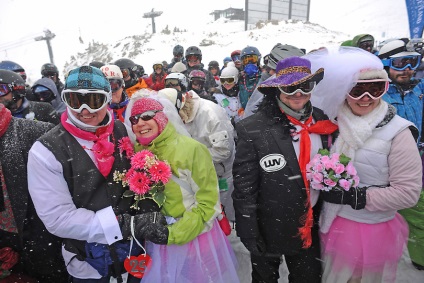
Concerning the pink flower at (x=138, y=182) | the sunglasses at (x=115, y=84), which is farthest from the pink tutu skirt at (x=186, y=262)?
the sunglasses at (x=115, y=84)

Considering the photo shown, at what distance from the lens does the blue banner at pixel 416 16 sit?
8.35 meters

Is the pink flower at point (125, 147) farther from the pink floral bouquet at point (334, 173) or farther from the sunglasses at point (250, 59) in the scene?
the sunglasses at point (250, 59)

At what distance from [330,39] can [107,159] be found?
29.9 m

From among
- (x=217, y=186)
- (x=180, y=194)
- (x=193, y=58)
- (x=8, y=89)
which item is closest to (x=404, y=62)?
(x=217, y=186)

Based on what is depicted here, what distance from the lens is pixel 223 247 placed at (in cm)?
262

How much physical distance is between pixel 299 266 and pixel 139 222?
5.37 ft

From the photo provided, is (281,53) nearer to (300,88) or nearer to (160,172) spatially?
(300,88)

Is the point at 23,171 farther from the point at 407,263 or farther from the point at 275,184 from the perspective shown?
the point at 407,263

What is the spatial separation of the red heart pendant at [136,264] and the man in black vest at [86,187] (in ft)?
0.19

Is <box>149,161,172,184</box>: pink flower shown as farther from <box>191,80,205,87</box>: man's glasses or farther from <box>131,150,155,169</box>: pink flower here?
<box>191,80,205,87</box>: man's glasses

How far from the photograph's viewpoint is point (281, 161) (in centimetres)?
243

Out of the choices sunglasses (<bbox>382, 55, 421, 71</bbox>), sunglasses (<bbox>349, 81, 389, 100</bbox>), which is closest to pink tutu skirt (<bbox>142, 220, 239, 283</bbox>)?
sunglasses (<bbox>349, 81, 389, 100</bbox>)

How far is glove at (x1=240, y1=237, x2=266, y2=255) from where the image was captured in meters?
2.59

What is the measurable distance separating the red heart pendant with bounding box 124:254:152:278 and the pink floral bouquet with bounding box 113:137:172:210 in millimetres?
402
